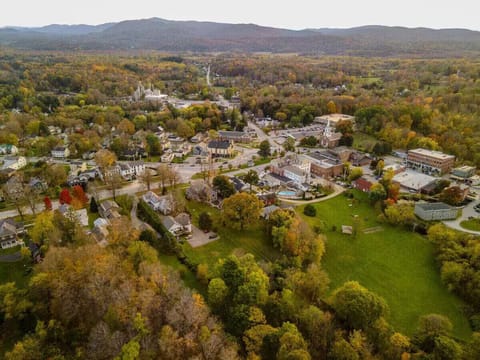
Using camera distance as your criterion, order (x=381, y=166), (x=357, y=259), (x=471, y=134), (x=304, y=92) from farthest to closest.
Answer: (x=304, y=92), (x=471, y=134), (x=381, y=166), (x=357, y=259)

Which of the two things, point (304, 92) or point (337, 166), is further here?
point (304, 92)

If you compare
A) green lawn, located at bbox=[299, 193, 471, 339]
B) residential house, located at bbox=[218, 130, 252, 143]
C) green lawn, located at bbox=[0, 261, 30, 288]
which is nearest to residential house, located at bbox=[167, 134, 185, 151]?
residential house, located at bbox=[218, 130, 252, 143]

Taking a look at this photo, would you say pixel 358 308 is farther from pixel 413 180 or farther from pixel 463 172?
pixel 463 172

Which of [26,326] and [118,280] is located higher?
[118,280]

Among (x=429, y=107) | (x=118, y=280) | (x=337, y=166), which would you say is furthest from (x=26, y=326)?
(x=429, y=107)

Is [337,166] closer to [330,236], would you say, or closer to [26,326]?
[330,236]

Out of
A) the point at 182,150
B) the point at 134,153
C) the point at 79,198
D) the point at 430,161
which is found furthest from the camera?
the point at 182,150

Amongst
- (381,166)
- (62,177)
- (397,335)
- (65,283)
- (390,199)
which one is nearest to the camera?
(397,335)

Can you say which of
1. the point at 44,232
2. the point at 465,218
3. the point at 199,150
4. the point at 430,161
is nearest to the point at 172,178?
the point at 199,150
